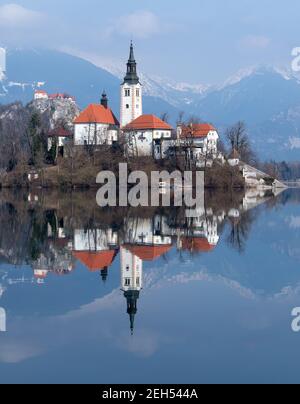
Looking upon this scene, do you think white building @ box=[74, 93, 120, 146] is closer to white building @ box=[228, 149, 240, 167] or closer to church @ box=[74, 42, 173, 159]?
church @ box=[74, 42, 173, 159]

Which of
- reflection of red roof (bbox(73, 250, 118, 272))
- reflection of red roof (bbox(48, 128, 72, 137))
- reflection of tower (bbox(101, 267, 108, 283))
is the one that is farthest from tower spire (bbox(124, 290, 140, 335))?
reflection of red roof (bbox(48, 128, 72, 137))

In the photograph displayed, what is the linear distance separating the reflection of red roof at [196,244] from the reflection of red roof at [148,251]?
796mm

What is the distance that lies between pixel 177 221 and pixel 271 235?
19.6ft

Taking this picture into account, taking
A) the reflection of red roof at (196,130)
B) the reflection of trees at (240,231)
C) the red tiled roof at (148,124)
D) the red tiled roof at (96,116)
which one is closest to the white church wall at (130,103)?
the red tiled roof at (96,116)

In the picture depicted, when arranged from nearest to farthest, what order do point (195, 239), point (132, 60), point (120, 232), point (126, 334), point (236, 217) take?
1. point (126, 334)
2. point (195, 239)
3. point (120, 232)
4. point (236, 217)
5. point (132, 60)

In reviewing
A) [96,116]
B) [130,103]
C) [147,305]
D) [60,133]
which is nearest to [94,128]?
[96,116]

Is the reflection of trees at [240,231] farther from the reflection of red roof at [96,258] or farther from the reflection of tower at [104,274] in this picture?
the reflection of tower at [104,274]

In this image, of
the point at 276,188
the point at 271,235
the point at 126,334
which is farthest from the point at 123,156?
the point at 126,334

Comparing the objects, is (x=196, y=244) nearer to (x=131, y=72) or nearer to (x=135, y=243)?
(x=135, y=243)

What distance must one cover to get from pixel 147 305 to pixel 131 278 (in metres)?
3.27

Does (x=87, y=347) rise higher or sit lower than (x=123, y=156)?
lower

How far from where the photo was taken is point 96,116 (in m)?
81.8
